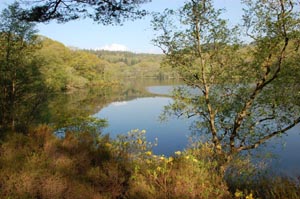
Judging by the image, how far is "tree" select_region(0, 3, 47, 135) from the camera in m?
10.9

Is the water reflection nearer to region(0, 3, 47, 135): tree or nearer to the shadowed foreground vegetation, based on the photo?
region(0, 3, 47, 135): tree

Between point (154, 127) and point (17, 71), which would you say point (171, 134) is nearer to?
point (154, 127)

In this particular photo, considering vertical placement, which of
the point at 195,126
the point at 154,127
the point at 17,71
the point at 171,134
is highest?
the point at 17,71

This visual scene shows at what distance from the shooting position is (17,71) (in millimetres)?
11680

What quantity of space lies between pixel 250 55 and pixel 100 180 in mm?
5691

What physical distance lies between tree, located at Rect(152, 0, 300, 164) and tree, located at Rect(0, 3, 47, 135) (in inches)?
270

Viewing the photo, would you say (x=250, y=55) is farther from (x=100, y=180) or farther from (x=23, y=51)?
(x=23, y=51)

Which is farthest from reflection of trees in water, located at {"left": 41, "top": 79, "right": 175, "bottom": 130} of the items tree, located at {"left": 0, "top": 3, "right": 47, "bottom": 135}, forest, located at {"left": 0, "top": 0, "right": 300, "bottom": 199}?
forest, located at {"left": 0, "top": 0, "right": 300, "bottom": 199}

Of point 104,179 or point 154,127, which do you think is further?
point 154,127

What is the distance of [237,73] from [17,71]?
31.7 ft

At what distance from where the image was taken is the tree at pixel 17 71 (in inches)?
428

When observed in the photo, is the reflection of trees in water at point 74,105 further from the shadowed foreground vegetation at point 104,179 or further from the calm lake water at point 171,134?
the shadowed foreground vegetation at point 104,179

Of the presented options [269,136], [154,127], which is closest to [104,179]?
[269,136]

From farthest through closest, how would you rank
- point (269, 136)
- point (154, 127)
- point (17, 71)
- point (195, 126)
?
1. point (154, 127)
2. point (17, 71)
3. point (195, 126)
4. point (269, 136)
